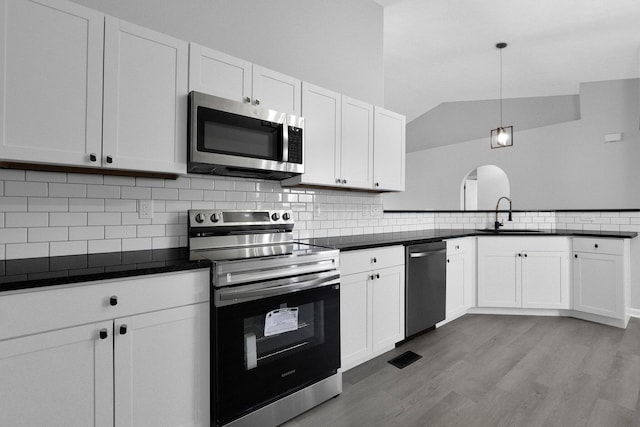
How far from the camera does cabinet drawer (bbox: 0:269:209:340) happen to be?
119 centimetres

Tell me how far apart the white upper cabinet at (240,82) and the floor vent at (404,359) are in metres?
2.00

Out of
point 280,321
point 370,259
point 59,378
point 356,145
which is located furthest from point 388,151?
point 59,378

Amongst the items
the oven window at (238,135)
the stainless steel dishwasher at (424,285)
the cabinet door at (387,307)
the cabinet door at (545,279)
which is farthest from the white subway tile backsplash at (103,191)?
the cabinet door at (545,279)

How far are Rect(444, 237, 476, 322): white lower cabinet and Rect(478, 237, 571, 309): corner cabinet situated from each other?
0.10 meters

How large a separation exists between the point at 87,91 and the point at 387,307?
2348mm

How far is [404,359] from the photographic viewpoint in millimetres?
2588

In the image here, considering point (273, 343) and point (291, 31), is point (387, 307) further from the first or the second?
point (291, 31)

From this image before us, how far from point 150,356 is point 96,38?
1.53m

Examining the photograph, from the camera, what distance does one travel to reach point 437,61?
4520mm

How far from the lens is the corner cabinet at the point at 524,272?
11.7 ft

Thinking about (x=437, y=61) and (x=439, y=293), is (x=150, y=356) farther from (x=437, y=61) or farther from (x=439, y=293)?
(x=437, y=61)

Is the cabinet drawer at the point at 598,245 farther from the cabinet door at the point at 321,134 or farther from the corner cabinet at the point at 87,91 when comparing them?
the corner cabinet at the point at 87,91

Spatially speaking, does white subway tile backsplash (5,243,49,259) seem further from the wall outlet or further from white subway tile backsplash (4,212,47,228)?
the wall outlet

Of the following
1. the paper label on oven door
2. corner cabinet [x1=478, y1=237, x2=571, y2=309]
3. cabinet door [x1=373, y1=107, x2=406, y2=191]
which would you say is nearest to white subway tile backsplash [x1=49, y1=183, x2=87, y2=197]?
the paper label on oven door
